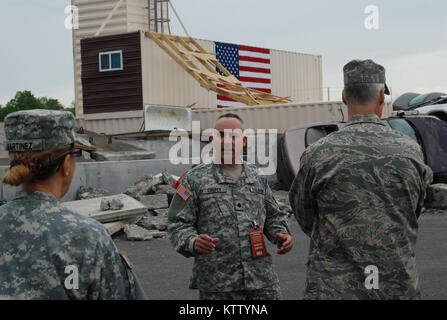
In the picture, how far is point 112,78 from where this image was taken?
65.4 ft

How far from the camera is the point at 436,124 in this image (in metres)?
12.4

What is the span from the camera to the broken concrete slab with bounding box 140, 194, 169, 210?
10.9 meters

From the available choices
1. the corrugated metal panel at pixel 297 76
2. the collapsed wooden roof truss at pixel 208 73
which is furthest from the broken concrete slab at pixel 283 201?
the corrugated metal panel at pixel 297 76

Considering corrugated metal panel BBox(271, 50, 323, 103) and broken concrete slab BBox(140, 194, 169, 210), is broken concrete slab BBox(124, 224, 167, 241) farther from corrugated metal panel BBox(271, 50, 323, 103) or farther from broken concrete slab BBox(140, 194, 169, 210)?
corrugated metal panel BBox(271, 50, 323, 103)

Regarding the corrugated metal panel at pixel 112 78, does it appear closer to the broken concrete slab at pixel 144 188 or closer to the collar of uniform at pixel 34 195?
the broken concrete slab at pixel 144 188

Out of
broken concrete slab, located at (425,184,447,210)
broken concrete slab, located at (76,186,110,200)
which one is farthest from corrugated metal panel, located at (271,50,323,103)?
broken concrete slab, located at (76,186,110,200)

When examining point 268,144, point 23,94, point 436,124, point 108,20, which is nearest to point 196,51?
point 108,20

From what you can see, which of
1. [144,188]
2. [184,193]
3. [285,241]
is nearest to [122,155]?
[144,188]

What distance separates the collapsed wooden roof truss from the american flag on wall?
169 centimetres

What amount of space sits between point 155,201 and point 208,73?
9748mm

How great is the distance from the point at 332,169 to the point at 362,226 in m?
0.27

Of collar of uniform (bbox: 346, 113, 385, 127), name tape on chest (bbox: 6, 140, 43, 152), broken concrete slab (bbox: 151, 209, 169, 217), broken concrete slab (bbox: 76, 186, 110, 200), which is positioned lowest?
broken concrete slab (bbox: 151, 209, 169, 217)

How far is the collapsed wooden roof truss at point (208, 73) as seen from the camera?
19.6 metres
